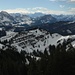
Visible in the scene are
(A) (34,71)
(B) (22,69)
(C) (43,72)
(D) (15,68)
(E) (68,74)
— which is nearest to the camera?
(E) (68,74)

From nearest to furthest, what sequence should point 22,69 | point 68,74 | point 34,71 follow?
point 68,74 < point 34,71 < point 22,69

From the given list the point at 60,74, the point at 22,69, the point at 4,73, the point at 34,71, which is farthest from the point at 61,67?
the point at 22,69

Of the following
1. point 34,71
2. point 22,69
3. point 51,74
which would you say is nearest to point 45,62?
point 34,71

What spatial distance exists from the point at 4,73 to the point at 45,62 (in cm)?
2557

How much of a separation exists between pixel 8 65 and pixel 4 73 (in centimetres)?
796

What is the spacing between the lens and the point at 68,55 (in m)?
71.2

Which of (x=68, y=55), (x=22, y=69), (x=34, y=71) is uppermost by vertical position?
(x=68, y=55)

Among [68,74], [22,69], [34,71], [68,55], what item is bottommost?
[22,69]

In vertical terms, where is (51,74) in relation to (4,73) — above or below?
above

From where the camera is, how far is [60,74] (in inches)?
2741

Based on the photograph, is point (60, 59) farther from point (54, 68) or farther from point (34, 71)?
point (34, 71)

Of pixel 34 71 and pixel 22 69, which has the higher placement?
pixel 34 71

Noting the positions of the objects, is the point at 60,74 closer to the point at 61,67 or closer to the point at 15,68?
the point at 61,67

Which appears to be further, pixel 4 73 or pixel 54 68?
pixel 4 73
